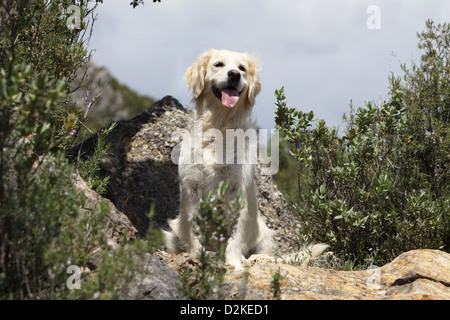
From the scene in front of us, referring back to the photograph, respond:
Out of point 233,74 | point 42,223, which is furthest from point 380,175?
point 42,223

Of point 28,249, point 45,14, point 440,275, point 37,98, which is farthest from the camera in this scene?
point 45,14

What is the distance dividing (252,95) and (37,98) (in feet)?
10.2

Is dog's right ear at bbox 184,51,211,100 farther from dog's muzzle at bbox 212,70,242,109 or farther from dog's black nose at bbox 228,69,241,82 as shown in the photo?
dog's black nose at bbox 228,69,241,82

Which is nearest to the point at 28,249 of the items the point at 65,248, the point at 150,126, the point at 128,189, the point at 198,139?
the point at 65,248

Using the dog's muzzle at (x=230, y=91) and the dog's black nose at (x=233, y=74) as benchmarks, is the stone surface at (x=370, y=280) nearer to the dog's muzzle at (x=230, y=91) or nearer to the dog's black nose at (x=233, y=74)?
the dog's muzzle at (x=230, y=91)

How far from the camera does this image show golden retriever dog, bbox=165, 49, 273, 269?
16.2ft

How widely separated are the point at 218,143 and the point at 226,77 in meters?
0.67

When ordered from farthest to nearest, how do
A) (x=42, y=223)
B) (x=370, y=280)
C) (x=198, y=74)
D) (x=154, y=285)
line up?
(x=198, y=74)
(x=370, y=280)
(x=154, y=285)
(x=42, y=223)

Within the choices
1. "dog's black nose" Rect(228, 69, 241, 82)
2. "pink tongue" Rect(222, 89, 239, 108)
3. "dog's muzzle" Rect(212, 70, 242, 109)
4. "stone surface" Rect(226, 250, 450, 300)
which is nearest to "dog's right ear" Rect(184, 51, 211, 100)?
"dog's muzzle" Rect(212, 70, 242, 109)

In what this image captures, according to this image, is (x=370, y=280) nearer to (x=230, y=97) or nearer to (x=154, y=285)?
(x=154, y=285)

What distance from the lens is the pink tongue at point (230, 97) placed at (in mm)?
5023

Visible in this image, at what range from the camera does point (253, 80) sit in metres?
5.39

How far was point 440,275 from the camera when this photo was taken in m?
3.75

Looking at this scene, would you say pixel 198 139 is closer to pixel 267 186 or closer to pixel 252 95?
pixel 252 95
